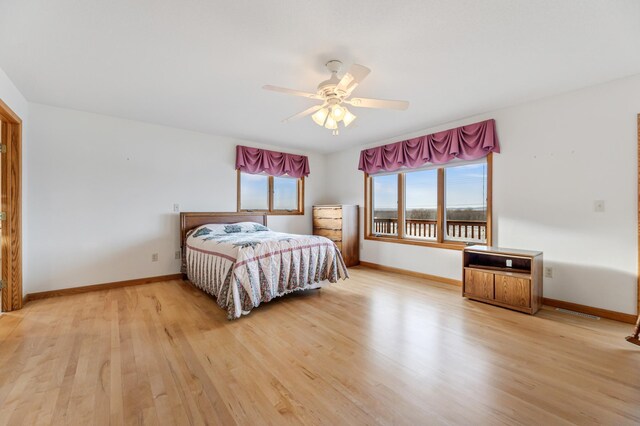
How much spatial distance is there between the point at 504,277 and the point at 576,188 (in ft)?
4.01

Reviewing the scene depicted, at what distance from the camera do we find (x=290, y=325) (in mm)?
2586

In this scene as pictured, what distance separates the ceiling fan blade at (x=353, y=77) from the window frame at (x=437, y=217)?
8.12 ft

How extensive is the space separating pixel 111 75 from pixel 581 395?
14.2ft

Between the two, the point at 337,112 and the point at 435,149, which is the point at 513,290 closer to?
the point at 435,149

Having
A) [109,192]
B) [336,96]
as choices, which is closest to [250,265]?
[336,96]

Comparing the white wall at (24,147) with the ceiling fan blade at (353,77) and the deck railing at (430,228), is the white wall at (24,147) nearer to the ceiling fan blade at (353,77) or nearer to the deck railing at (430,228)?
the ceiling fan blade at (353,77)

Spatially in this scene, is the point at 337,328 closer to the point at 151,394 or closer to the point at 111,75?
the point at 151,394

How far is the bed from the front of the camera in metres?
2.80

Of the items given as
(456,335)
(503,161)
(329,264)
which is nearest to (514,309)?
(456,335)

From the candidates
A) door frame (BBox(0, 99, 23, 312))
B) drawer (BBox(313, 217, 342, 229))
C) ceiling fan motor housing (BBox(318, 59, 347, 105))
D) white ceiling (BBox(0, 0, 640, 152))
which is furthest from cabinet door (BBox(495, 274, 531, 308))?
door frame (BBox(0, 99, 23, 312))

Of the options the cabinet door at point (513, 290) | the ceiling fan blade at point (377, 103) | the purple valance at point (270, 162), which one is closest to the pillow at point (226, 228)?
the purple valance at point (270, 162)

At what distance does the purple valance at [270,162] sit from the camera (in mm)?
4828

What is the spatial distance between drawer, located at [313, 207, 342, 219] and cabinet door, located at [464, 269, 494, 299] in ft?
7.82

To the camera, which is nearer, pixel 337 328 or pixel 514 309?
pixel 337 328
